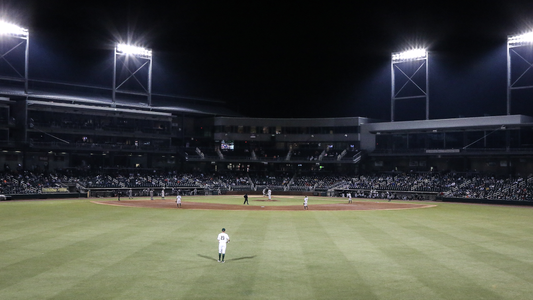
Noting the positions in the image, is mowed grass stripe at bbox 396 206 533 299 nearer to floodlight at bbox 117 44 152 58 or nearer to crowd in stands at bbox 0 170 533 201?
crowd in stands at bbox 0 170 533 201

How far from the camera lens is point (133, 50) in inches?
2916

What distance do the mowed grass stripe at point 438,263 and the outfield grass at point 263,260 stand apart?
4 cm

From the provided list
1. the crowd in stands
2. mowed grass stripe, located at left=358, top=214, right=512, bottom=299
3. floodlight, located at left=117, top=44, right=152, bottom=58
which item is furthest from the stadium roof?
mowed grass stripe, located at left=358, top=214, right=512, bottom=299

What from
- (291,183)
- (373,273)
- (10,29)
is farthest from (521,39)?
(10,29)

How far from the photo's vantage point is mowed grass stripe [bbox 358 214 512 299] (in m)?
13.9

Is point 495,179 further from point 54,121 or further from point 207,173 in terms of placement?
point 54,121

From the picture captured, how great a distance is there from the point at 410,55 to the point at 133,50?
44.7 m

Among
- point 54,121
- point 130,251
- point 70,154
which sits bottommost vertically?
point 130,251

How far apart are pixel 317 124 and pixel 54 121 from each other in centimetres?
4696

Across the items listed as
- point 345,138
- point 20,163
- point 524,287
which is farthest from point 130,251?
point 345,138

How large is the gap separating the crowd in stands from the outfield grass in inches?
1140

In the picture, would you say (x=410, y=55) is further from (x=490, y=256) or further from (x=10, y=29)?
(x=10, y=29)

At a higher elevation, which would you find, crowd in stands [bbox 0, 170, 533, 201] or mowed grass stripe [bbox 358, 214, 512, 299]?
crowd in stands [bbox 0, 170, 533, 201]

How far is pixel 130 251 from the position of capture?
19688 mm
